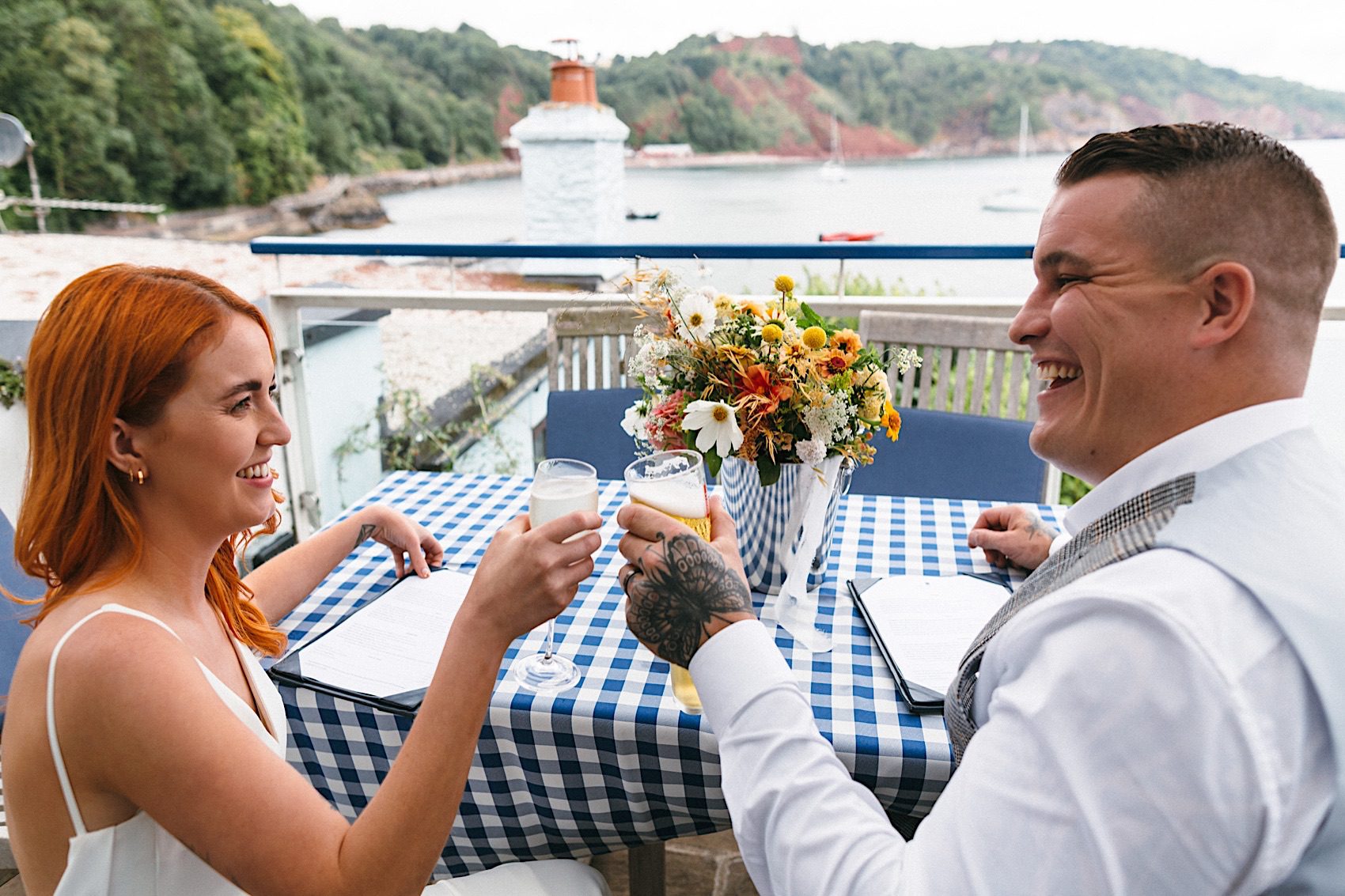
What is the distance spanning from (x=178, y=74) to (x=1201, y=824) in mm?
24981

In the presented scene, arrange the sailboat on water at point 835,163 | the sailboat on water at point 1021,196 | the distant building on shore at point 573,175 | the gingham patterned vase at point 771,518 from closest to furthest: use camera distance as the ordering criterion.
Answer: the gingham patterned vase at point 771,518, the distant building on shore at point 573,175, the sailboat on water at point 1021,196, the sailboat on water at point 835,163

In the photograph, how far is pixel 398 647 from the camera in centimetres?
132

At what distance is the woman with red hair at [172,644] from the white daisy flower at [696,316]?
1.30ft

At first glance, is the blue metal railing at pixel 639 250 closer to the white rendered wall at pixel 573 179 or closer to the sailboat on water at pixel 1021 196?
the white rendered wall at pixel 573 179

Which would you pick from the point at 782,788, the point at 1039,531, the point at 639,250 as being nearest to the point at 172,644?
the point at 782,788

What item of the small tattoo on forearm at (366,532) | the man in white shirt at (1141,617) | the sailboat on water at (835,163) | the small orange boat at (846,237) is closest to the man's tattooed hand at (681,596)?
the man in white shirt at (1141,617)

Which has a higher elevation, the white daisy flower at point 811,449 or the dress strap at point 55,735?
the white daisy flower at point 811,449

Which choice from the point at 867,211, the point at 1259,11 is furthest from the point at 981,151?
the point at 1259,11

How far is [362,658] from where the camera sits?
1.28 meters

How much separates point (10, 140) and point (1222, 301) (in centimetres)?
706

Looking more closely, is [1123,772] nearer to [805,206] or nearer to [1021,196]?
[805,206]

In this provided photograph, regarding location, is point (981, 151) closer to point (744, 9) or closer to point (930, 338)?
point (744, 9)

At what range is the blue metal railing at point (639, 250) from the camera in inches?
112

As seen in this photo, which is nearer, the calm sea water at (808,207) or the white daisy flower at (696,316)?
the white daisy flower at (696,316)
